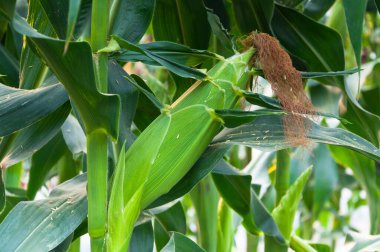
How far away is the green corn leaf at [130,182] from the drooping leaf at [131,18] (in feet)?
0.55

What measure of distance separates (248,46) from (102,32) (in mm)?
184

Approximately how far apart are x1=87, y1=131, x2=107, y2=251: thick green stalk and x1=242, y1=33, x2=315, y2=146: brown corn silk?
0.66 ft

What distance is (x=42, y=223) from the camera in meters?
0.70

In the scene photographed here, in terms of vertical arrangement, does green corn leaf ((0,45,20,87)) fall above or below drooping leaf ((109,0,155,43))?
below

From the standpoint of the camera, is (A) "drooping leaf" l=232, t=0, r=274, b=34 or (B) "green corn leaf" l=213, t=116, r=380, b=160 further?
(A) "drooping leaf" l=232, t=0, r=274, b=34

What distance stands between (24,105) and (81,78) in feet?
0.63

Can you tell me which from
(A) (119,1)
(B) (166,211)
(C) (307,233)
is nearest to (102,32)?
(A) (119,1)

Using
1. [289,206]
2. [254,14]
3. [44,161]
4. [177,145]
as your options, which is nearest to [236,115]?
[177,145]

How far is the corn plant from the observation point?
65cm

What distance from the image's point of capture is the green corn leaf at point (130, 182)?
0.63 metres

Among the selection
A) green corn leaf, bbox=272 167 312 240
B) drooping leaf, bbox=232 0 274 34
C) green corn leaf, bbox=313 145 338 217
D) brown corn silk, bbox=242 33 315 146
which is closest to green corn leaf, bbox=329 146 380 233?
green corn leaf, bbox=313 145 338 217

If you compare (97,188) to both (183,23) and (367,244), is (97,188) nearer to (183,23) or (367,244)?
(183,23)

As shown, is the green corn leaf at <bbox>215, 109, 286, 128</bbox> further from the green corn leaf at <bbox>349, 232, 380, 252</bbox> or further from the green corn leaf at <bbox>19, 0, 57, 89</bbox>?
the green corn leaf at <bbox>349, 232, 380, 252</bbox>

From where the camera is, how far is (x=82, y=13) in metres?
0.70
